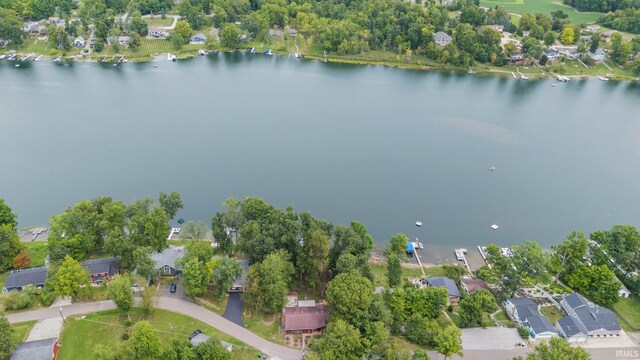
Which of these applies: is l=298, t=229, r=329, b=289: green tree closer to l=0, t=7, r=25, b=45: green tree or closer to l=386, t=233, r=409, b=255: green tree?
l=386, t=233, r=409, b=255: green tree

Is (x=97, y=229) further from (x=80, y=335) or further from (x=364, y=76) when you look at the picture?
(x=364, y=76)

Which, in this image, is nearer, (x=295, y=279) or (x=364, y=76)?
(x=295, y=279)

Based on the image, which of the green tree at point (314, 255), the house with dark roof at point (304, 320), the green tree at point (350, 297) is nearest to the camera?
the green tree at point (350, 297)

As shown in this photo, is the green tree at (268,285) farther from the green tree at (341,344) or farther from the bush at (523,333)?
the bush at (523,333)

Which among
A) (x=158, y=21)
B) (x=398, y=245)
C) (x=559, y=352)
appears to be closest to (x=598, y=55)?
(x=398, y=245)

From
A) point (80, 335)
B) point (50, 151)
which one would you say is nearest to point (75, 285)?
point (80, 335)

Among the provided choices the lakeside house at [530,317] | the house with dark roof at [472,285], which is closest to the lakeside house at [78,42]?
the house with dark roof at [472,285]

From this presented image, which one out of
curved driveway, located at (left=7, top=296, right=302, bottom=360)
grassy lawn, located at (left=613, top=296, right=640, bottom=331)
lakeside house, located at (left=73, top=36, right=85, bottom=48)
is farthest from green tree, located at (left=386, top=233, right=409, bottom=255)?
lakeside house, located at (left=73, top=36, right=85, bottom=48)

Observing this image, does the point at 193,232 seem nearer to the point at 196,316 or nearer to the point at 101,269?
the point at 101,269
